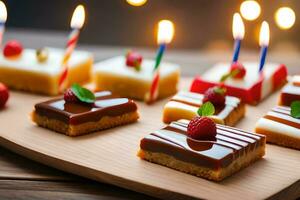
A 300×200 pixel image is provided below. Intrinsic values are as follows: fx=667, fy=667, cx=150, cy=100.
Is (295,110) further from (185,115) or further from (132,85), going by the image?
(132,85)

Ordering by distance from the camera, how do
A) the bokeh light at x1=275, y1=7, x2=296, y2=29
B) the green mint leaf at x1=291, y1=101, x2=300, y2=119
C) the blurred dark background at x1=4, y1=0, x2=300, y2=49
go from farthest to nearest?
the blurred dark background at x1=4, y1=0, x2=300, y2=49 < the bokeh light at x1=275, y1=7, x2=296, y2=29 < the green mint leaf at x1=291, y1=101, x2=300, y2=119

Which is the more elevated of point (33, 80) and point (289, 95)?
point (289, 95)

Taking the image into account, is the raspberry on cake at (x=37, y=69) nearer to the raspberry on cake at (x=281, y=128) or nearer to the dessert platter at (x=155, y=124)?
the dessert platter at (x=155, y=124)

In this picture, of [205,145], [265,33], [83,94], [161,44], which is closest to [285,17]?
[265,33]

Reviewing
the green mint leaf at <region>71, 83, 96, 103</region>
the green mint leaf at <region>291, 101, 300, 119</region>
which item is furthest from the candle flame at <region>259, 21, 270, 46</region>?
the green mint leaf at <region>71, 83, 96, 103</region>

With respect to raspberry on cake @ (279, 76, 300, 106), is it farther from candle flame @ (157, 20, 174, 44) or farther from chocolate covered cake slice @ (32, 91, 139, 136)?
chocolate covered cake slice @ (32, 91, 139, 136)

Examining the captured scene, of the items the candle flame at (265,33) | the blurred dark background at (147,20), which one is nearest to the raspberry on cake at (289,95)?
the candle flame at (265,33)
